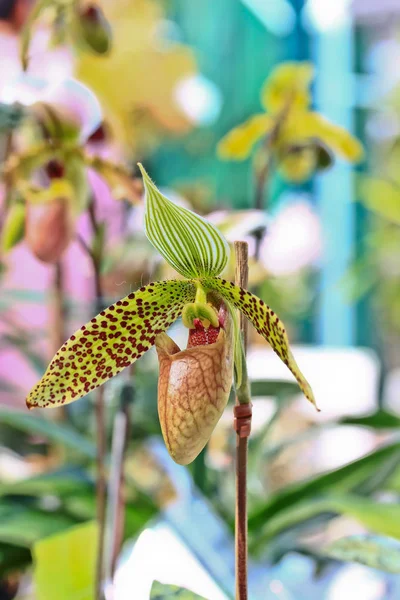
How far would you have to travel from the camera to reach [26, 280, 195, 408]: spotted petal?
1.25ft

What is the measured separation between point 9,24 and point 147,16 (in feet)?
1.54

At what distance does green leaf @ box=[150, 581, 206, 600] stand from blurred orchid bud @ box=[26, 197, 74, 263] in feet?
1.07

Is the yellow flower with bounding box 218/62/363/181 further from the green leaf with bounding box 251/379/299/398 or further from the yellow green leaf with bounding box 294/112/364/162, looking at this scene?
the green leaf with bounding box 251/379/299/398

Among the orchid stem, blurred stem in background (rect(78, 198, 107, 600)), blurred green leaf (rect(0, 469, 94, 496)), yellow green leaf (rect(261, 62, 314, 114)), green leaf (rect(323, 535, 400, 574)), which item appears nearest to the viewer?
the orchid stem

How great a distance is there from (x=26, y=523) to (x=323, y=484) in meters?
0.37

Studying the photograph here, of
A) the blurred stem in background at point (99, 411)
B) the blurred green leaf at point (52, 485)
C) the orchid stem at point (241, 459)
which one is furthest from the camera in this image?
the blurred green leaf at point (52, 485)

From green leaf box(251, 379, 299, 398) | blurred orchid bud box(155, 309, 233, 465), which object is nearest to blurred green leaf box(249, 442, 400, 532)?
green leaf box(251, 379, 299, 398)

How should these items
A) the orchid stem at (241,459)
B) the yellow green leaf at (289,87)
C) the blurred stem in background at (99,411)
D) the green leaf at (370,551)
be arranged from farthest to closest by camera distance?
the yellow green leaf at (289,87), the blurred stem in background at (99,411), the green leaf at (370,551), the orchid stem at (241,459)

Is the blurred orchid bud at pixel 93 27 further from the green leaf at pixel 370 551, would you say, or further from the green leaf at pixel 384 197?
the green leaf at pixel 384 197

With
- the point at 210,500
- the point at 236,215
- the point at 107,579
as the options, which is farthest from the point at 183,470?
the point at 236,215

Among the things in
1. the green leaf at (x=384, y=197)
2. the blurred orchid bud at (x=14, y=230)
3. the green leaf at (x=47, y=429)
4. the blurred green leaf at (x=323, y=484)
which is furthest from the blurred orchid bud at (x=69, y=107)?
the green leaf at (x=384, y=197)

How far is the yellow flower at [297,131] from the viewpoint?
70 cm

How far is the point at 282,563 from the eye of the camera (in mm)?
639

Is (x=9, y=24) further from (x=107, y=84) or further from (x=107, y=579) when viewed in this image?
(x=107, y=579)
